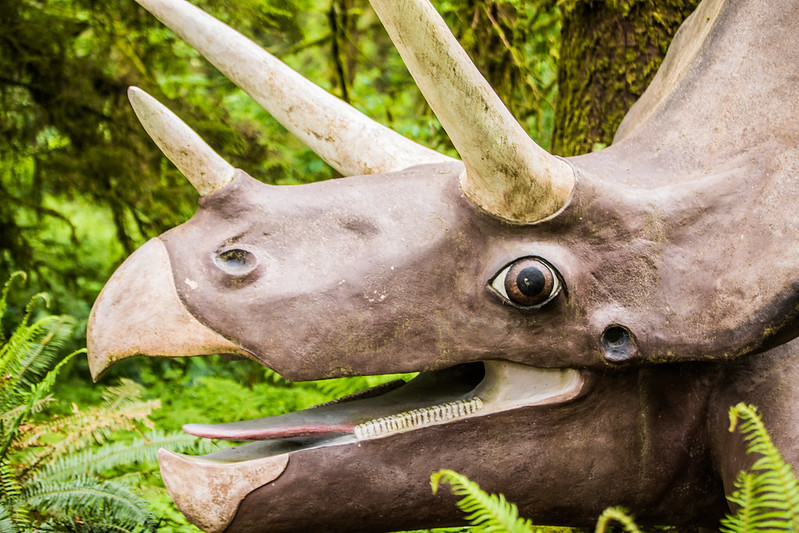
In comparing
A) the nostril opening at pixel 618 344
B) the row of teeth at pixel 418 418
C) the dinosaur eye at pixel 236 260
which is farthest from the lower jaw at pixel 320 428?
the dinosaur eye at pixel 236 260

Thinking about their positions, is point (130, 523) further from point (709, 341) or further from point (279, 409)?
point (709, 341)

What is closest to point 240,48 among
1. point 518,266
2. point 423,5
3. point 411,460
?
point 423,5

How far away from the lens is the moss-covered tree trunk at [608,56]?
427 centimetres

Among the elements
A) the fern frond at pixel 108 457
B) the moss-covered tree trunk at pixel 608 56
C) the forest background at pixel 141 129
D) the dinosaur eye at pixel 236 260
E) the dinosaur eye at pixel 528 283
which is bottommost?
the dinosaur eye at pixel 236 260

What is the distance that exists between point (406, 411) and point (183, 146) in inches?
37.7

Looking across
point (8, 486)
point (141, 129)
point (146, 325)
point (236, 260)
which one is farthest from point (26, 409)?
point (141, 129)

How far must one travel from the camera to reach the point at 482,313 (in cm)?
230

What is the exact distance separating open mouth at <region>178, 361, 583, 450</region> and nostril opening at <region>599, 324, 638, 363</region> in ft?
0.37

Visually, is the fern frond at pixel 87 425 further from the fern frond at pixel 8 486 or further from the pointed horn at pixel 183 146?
the pointed horn at pixel 183 146

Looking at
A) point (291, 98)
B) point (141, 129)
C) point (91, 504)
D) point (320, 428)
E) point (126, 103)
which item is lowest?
point (320, 428)

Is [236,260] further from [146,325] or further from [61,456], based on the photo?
[61,456]

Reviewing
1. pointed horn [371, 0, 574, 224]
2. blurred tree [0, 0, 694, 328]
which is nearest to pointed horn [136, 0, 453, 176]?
pointed horn [371, 0, 574, 224]

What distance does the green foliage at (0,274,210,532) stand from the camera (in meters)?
3.32

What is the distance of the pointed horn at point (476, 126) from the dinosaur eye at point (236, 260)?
2.04ft
